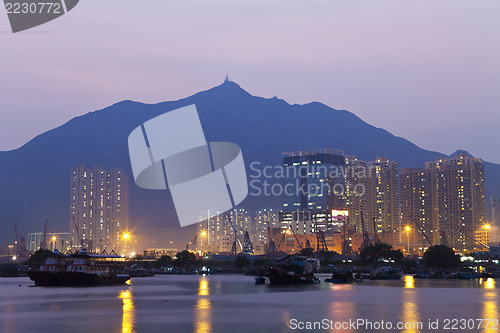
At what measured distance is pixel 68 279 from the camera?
5945 inches

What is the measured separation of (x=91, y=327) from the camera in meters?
67.8

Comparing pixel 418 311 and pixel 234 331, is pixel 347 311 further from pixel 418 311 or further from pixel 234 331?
pixel 234 331

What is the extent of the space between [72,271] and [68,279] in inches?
119

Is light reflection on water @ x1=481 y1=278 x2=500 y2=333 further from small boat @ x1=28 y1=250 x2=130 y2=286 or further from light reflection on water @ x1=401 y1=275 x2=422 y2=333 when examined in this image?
small boat @ x1=28 y1=250 x2=130 y2=286

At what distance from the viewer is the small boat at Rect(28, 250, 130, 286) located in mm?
150125

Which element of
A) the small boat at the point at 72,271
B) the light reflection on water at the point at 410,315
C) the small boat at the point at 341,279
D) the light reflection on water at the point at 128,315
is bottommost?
the small boat at the point at 341,279

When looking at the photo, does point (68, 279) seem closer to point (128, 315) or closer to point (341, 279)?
point (341, 279)

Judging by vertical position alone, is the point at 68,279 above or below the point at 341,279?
above

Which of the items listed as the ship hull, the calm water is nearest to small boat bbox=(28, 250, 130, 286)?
the ship hull

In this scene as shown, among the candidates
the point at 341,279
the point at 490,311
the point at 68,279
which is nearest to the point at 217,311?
the point at 490,311

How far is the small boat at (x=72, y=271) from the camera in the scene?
493ft

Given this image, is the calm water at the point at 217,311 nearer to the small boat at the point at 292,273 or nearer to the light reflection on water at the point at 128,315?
the light reflection on water at the point at 128,315

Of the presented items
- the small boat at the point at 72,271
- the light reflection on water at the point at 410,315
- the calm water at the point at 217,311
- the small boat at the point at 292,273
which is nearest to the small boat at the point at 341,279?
the small boat at the point at 292,273

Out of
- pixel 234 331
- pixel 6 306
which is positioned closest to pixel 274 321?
pixel 234 331
